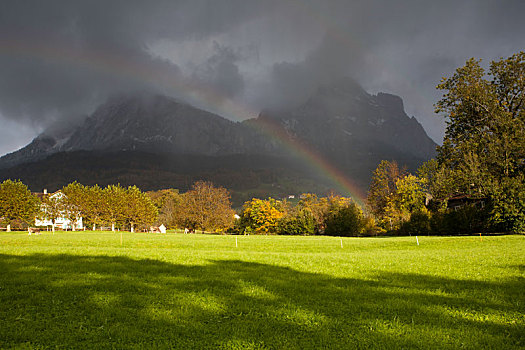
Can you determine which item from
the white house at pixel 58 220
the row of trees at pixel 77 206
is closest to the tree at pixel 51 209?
the row of trees at pixel 77 206

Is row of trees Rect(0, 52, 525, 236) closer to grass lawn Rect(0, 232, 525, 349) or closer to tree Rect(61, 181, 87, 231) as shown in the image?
tree Rect(61, 181, 87, 231)

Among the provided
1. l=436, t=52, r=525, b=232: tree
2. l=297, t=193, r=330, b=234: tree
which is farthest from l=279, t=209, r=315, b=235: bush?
l=436, t=52, r=525, b=232: tree

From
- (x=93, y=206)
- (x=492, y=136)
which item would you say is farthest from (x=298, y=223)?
(x=93, y=206)

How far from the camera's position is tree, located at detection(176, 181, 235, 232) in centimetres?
8912

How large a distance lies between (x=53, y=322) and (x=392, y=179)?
73.6 m

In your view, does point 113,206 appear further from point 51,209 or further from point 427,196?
point 427,196

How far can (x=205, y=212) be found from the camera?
8956 centimetres

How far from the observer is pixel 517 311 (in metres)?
7.74

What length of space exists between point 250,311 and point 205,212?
275ft

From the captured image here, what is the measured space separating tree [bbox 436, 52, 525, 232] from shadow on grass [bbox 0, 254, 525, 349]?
116 feet

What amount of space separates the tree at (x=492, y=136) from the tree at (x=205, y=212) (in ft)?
194

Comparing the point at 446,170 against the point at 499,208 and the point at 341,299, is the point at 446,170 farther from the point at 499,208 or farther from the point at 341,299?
the point at 341,299

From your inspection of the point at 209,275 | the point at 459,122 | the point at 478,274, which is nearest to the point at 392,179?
the point at 459,122

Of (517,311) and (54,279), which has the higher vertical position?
(54,279)
